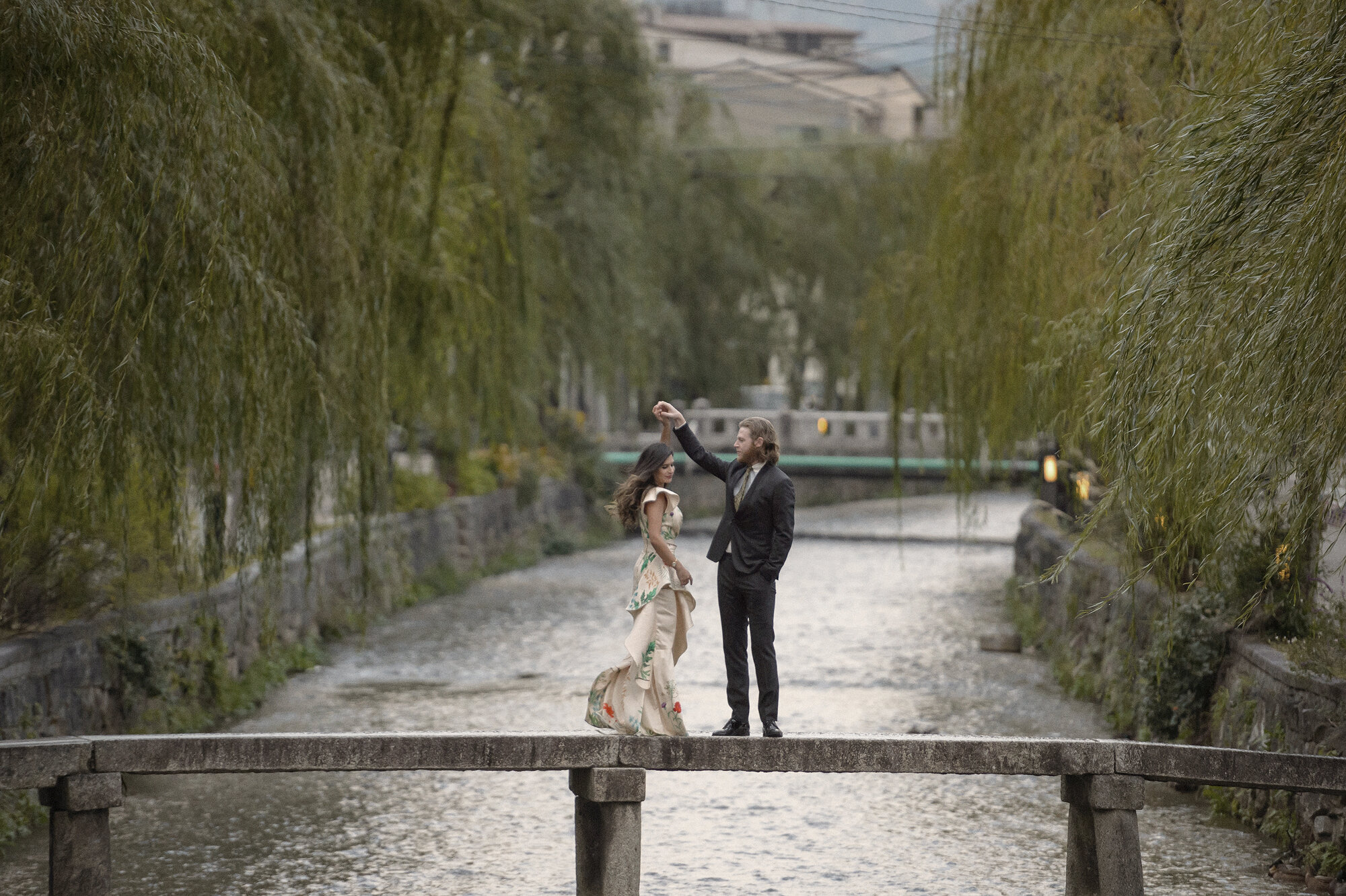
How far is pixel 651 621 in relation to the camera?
705cm

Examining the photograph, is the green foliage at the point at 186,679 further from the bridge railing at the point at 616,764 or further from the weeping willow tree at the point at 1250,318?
the weeping willow tree at the point at 1250,318

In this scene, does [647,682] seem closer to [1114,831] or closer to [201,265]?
[1114,831]

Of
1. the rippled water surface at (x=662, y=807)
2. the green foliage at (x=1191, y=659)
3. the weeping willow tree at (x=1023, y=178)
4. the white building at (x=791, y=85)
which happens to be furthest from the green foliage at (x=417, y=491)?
the white building at (x=791, y=85)

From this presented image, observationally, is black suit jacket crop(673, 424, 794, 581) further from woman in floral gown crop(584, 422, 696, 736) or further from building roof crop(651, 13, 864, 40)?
building roof crop(651, 13, 864, 40)

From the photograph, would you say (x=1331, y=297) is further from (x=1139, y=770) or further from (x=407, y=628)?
(x=407, y=628)

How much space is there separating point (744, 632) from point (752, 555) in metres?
0.37

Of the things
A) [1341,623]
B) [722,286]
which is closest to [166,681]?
[1341,623]

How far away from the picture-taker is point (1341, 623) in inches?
324

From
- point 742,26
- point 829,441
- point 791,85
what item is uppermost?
point 742,26

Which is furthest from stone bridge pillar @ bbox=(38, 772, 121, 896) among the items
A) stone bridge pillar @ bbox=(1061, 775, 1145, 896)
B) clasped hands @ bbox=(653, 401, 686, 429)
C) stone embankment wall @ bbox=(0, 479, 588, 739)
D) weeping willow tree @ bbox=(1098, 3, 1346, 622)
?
weeping willow tree @ bbox=(1098, 3, 1346, 622)

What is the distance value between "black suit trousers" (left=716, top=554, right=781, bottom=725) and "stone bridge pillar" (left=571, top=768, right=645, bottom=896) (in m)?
0.60

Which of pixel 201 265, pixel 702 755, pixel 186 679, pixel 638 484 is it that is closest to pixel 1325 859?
pixel 702 755

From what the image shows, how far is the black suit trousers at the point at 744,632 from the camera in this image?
23.5 feet

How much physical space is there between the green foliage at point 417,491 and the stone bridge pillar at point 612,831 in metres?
13.0
